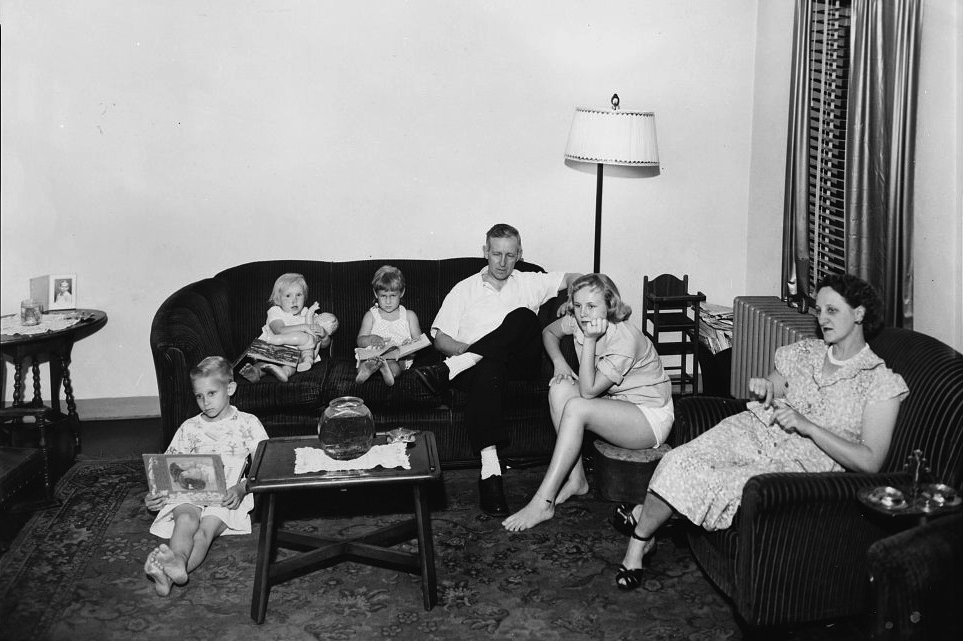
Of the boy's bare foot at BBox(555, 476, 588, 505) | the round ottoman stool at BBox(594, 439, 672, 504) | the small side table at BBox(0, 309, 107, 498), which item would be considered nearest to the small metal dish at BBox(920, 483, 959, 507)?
the round ottoman stool at BBox(594, 439, 672, 504)

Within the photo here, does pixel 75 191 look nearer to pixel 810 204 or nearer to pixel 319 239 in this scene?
pixel 319 239

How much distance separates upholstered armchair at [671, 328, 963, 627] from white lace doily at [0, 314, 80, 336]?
3192 millimetres

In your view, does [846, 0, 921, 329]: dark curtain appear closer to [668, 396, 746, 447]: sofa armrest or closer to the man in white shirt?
[668, 396, 746, 447]: sofa armrest

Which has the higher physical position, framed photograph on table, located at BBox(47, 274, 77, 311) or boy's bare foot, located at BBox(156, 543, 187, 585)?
framed photograph on table, located at BBox(47, 274, 77, 311)

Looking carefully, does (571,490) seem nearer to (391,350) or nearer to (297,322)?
(391,350)

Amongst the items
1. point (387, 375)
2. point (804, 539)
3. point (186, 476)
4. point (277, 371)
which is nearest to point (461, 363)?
point (387, 375)

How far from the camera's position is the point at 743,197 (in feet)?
17.9

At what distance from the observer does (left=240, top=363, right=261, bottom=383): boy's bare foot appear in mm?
4211

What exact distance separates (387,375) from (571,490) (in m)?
0.95

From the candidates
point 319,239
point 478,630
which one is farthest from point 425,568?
point 319,239

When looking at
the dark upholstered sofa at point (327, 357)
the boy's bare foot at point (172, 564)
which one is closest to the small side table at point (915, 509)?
the dark upholstered sofa at point (327, 357)

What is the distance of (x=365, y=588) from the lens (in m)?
3.28

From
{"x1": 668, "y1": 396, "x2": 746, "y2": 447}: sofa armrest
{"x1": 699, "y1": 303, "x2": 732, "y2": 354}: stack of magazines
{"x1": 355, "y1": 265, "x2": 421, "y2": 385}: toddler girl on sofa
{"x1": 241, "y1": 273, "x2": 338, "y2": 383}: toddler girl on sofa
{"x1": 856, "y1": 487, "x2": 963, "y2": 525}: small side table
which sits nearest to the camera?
{"x1": 856, "y1": 487, "x2": 963, "y2": 525}: small side table

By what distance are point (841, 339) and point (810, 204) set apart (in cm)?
159
